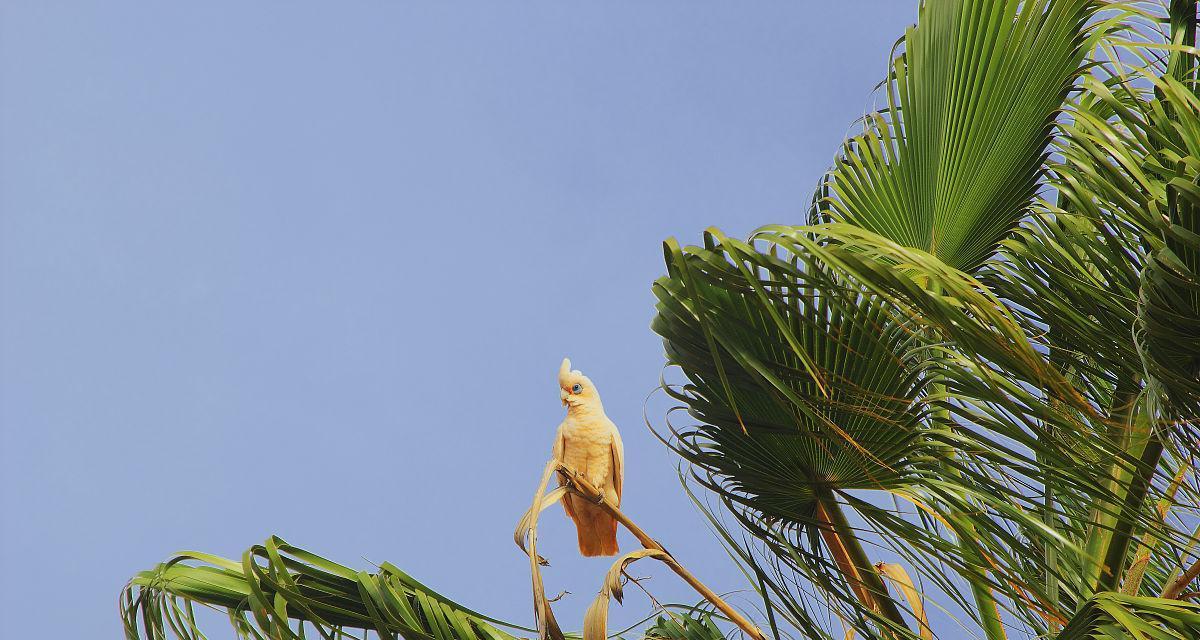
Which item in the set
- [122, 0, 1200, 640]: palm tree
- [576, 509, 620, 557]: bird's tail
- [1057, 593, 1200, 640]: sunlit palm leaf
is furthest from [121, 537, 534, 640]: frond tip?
[1057, 593, 1200, 640]: sunlit palm leaf

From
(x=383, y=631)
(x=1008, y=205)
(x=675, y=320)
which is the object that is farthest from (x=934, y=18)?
(x=383, y=631)

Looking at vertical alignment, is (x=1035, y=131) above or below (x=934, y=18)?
below

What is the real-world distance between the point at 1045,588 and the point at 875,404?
20.9 inches

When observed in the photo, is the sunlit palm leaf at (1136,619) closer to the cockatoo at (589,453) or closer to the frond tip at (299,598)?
the frond tip at (299,598)

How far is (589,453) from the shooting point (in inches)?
132

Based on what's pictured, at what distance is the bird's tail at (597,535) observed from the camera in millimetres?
3270

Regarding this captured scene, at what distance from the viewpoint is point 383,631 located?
8.18 feet

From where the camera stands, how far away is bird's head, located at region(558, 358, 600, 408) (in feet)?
11.3

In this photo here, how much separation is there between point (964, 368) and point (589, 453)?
55.9 inches

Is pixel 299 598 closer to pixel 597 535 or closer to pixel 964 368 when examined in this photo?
pixel 597 535

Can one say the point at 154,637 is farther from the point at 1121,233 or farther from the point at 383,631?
the point at 1121,233

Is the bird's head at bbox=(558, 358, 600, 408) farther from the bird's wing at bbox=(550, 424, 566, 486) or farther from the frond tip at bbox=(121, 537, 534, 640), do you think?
the frond tip at bbox=(121, 537, 534, 640)

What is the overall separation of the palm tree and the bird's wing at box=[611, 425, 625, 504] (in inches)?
31.9

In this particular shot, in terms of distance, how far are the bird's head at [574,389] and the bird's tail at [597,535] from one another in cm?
37
